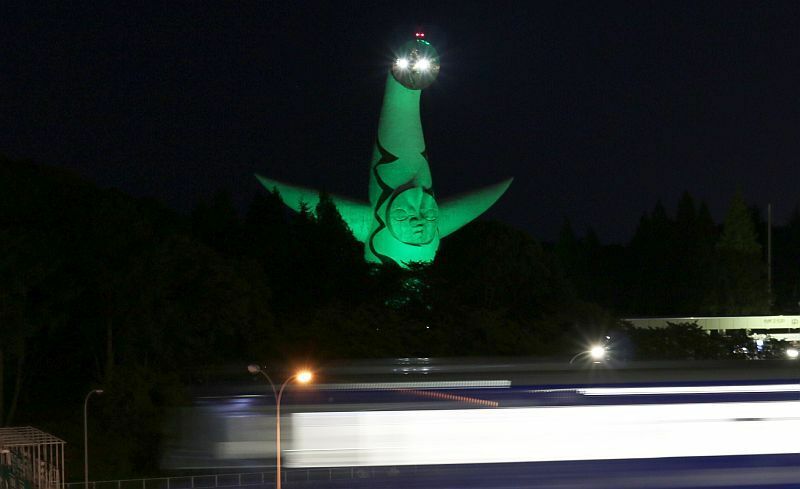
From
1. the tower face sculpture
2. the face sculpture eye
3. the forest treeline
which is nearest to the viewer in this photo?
the forest treeline

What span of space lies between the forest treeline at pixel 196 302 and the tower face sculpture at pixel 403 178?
36.0 inches

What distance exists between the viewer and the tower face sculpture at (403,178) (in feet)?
111

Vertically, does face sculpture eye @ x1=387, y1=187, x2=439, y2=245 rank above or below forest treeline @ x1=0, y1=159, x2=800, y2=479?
above

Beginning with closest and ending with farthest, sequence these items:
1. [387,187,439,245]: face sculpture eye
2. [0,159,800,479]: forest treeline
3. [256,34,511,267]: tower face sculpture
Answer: [0,159,800,479]: forest treeline < [256,34,511,267]: tower face sculpture < [387,187,439,245]: face sculpture eye

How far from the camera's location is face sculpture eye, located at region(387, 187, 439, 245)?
34625 millimetres

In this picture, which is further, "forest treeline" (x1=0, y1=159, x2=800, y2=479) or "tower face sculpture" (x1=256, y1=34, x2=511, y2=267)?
"tower face sculpture" (x1=256, y1=34, x2=511, y2=267)

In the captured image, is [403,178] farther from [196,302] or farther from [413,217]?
[196,302]

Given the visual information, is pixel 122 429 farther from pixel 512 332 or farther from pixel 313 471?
pixel 313 471

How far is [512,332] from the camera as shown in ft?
104

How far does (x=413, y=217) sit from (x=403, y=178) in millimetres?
1396

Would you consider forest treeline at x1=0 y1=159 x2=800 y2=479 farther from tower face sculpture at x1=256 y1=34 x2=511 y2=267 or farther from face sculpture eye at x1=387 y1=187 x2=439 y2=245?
face sculpture eye at x1=387 y1=187 x2=439 y2=245

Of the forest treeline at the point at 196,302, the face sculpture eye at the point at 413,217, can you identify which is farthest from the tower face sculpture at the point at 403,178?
the forest treeline at the point at 196,302

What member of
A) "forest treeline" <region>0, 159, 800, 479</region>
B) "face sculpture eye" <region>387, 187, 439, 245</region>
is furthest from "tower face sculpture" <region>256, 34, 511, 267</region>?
"forest treeline" <region>0, 159, 800, 479</region>

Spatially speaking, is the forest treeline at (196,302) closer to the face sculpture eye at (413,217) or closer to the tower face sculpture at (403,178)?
the tower face sculpture at (403,178)
